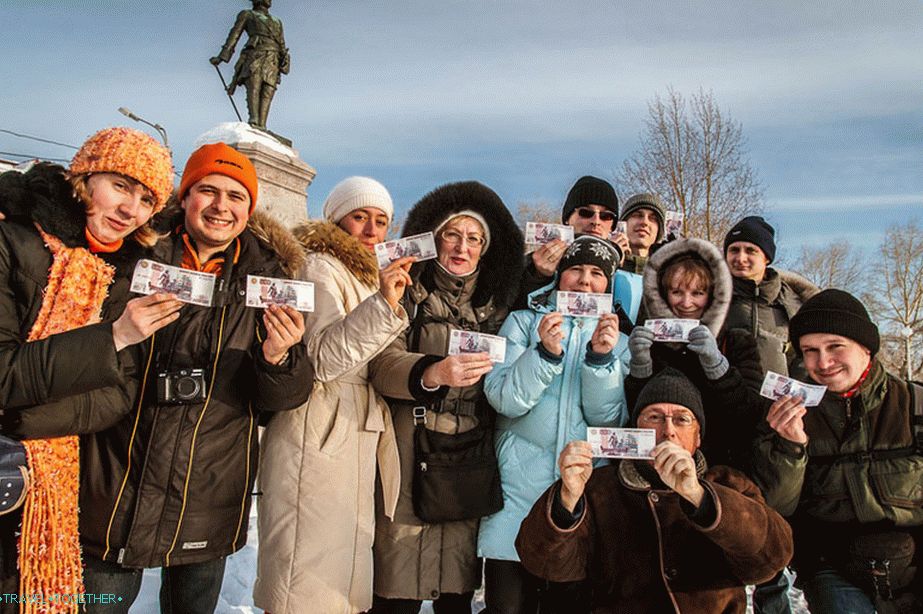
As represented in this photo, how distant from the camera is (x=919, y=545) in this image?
9.45 feet

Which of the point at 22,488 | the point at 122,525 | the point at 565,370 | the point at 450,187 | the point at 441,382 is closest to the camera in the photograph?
the point at 22,488

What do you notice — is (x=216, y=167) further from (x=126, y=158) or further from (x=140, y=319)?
(x=140, y=319)

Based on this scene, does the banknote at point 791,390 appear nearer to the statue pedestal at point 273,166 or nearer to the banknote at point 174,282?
the banknote at point 174,282

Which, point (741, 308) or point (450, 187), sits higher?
point (450, 187)

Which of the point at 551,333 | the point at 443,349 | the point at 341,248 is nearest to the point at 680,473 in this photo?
the point at 551,333

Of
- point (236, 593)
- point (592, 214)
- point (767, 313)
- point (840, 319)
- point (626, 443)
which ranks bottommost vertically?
point (236, 593)

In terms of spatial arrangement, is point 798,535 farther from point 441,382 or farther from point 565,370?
point 441,382

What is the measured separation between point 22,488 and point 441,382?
67.0 inches

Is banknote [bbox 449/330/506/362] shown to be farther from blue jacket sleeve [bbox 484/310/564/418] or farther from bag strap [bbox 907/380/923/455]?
bag strap [bbox 907/380/923/455]

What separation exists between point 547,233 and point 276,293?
1852 millimetres

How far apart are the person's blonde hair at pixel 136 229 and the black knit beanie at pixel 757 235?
3538 mm

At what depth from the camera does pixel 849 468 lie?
2850 millimetres

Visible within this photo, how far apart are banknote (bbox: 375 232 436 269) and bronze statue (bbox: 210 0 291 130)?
346 inches

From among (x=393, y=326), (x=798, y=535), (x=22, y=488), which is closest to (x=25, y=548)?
(x=22, y=488)
